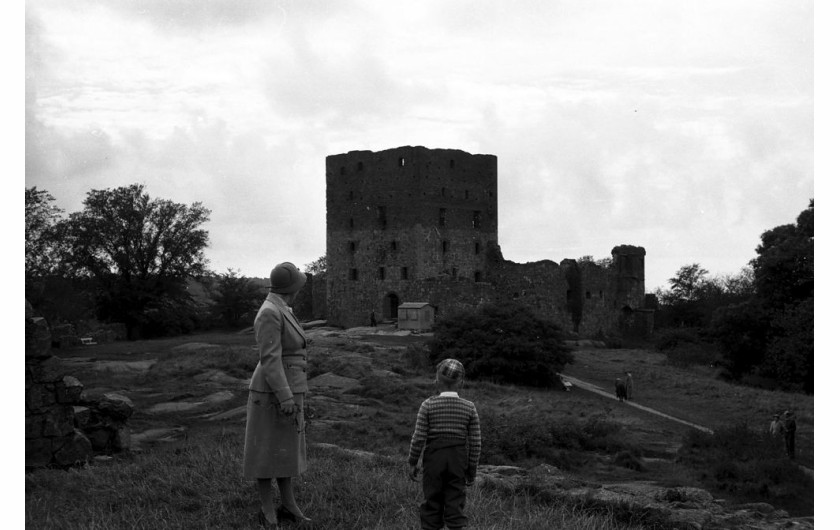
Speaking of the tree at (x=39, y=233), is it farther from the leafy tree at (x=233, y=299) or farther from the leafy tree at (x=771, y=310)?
the leafy tree at (x=771, y=310)

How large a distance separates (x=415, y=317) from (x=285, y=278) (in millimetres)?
31894

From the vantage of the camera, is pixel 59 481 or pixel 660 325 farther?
pixel 660 325

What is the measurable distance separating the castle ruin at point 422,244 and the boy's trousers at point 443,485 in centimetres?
3691

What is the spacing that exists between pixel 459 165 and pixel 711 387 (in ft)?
77.8

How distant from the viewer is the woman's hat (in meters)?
6.95

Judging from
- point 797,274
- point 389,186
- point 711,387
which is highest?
point 389,186

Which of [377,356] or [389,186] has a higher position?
[389,186]

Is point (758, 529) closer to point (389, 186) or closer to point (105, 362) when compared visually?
point (105, 362)

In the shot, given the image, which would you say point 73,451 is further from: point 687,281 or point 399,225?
point 687,281

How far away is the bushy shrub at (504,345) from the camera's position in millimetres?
24000

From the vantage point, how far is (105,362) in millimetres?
20781

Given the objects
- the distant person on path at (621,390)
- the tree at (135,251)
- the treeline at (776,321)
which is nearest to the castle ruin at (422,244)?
the tree at (135,251)

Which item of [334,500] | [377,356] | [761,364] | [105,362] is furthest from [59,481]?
[761,364]

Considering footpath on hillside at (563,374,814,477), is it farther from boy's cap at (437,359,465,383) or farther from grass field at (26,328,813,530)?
boy's cap at (437,359,465,383)
